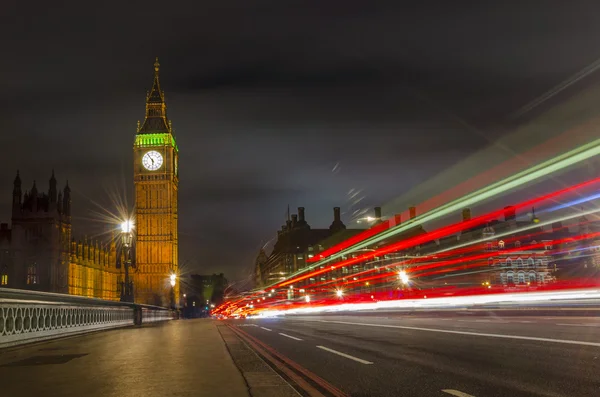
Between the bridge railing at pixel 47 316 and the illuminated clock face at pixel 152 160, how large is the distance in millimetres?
→ 108249

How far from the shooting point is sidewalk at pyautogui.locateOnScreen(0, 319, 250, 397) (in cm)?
727

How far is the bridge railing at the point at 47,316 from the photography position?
45.3ft

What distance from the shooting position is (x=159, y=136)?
13700 cm

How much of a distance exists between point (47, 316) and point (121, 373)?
9917 mm

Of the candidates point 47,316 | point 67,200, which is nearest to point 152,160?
point 67,200

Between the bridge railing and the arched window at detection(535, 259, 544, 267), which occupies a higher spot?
the arched window at detection(535, 259, 544, 267)

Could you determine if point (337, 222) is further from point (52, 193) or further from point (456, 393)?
point (456, 393)

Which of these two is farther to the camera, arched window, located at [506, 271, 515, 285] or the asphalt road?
arched window, located at [506, 271, 515, 285]

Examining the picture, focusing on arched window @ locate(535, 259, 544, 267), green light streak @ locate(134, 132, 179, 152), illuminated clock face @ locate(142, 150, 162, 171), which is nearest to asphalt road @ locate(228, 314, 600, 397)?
arched window @ locate(535, 259, 544, 267)

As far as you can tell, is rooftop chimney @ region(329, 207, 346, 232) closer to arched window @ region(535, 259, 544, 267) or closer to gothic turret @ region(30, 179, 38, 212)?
arched window @ region(535, 259, 544, 267)

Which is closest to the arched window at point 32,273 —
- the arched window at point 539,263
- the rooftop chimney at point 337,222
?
the arched window at point 539,263

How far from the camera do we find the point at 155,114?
467 feet

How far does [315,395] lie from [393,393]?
989 mm

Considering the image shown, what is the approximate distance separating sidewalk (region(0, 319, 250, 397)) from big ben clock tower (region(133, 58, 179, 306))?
12030cm
